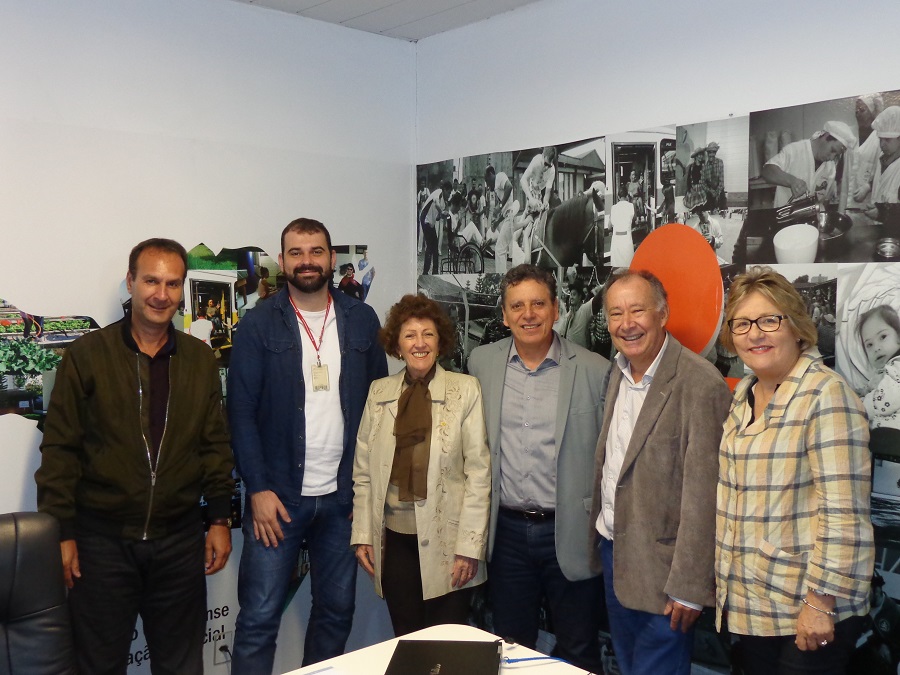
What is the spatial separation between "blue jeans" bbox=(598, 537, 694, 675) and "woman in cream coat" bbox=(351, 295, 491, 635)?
45 cm

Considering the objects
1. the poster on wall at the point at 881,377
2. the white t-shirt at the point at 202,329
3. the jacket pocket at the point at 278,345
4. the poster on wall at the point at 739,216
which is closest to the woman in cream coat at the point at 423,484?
the jacket pocket at the point at 278,345

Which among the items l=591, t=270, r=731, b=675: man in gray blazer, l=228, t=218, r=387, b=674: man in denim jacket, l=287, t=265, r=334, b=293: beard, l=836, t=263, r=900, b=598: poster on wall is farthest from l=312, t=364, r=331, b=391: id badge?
l=836, t=263, r=900, b=598: poster on wall

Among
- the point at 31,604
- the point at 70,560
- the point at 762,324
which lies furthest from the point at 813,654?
the point at 70,560

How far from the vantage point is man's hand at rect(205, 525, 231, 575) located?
2777 millimetres

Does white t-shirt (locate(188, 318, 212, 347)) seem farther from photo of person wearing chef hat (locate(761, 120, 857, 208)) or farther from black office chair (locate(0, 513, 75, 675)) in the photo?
photo of person wearing chef hat (locate(761, 120, 857, 208))

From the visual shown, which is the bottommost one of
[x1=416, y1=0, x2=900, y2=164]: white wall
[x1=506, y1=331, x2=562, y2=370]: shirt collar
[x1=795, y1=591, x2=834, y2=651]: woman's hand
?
[x1=795, y1=591, x2=834, y2=651]: woman's hand

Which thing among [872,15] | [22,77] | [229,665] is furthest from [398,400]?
[872,15]

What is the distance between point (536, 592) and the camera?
A: 2719 millimetres

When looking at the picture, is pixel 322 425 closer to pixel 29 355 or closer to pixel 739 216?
pixel 29 355

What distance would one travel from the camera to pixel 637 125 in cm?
290

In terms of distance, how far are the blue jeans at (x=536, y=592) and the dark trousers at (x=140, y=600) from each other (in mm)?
1047

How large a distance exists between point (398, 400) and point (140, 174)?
1.34 meters

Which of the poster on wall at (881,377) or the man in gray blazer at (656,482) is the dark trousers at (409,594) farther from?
the poster on wall at (881,377)

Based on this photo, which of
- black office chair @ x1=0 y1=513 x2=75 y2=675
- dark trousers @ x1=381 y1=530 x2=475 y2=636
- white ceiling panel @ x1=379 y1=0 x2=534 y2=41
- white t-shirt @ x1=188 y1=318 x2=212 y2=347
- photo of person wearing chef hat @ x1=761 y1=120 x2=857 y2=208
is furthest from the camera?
white ceiling panel @ x1=379 y1=0 x2=534 y2=41
